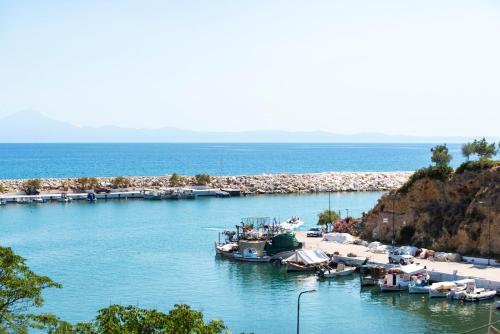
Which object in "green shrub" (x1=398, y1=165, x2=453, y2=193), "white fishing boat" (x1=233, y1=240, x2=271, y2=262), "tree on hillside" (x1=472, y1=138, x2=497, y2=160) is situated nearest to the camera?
"white fishing boat" (x1=233, y1=240, x2=271, y2=262)

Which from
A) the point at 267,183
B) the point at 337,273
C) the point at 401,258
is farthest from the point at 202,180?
the point at 401,258

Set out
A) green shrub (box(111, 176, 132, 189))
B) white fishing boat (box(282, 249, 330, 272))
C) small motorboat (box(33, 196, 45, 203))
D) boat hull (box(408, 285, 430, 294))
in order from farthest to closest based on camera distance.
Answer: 1. green shrub (box(111, 176, 132, 189))
2. small motorboat (box(33, 196, 45, 203))
3. white fishing boat (box(282, 249, 330, 272))
4. boat hull (box(408, 285, 430, 294))

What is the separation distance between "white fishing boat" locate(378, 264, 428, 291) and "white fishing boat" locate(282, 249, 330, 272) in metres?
7.65

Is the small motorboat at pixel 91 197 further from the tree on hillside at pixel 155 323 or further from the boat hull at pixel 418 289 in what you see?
the tree on hillside at pixel 155 323

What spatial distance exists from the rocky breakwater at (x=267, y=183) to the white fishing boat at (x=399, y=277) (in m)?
81.8

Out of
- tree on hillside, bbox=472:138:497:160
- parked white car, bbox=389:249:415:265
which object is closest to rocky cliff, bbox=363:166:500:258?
parked white car, bbox=389:249:415:265

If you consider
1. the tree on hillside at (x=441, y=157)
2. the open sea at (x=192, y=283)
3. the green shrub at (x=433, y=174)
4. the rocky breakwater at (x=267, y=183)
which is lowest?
the open sea at (x=192, y=283)

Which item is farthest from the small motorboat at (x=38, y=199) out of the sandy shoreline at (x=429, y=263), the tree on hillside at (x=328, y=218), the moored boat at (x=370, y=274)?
the moored boat at (x=370, y=274)

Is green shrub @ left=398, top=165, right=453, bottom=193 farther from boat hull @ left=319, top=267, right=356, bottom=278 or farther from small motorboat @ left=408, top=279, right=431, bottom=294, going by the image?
small motorboat @ left=408, top=279, right=431, bottom=294

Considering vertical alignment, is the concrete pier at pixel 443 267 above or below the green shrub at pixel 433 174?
below

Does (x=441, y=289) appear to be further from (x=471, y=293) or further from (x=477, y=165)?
(x=477, y=165)

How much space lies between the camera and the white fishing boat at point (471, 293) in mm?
48281

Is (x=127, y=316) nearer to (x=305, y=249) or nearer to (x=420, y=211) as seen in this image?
(x=305, y=249)

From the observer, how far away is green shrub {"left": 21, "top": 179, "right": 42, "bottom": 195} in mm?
130250
